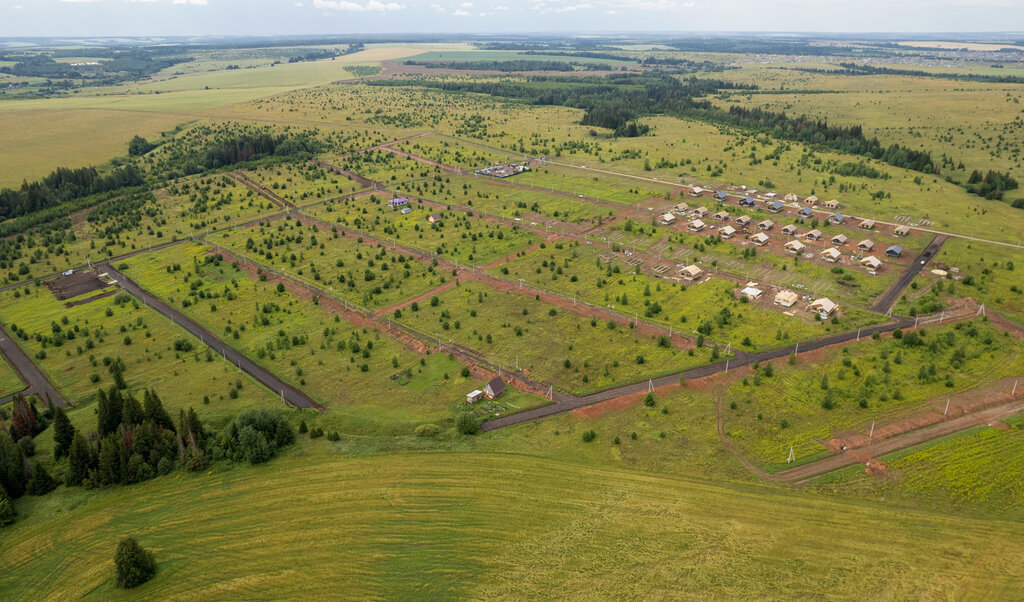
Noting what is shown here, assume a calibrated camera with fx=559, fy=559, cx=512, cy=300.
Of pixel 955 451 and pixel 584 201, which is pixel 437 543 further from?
pixel 584 201

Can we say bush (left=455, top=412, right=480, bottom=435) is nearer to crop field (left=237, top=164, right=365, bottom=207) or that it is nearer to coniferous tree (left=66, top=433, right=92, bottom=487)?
coniferous tree (left=66, top=433, right=92, bottom=487)

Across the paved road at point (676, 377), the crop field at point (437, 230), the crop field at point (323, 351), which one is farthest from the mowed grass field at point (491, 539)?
the crop field at point (437, 230)

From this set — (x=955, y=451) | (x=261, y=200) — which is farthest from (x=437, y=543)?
(x=261, y=200)

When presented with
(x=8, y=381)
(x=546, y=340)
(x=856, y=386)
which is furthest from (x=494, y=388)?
(x=8, y=381)

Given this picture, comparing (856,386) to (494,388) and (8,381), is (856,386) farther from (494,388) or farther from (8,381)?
(8,381)

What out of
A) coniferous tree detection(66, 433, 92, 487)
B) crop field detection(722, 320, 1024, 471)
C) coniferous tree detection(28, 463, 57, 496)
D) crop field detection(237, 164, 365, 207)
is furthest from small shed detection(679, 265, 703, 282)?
crop field detection(237, 164, 365, 207)
